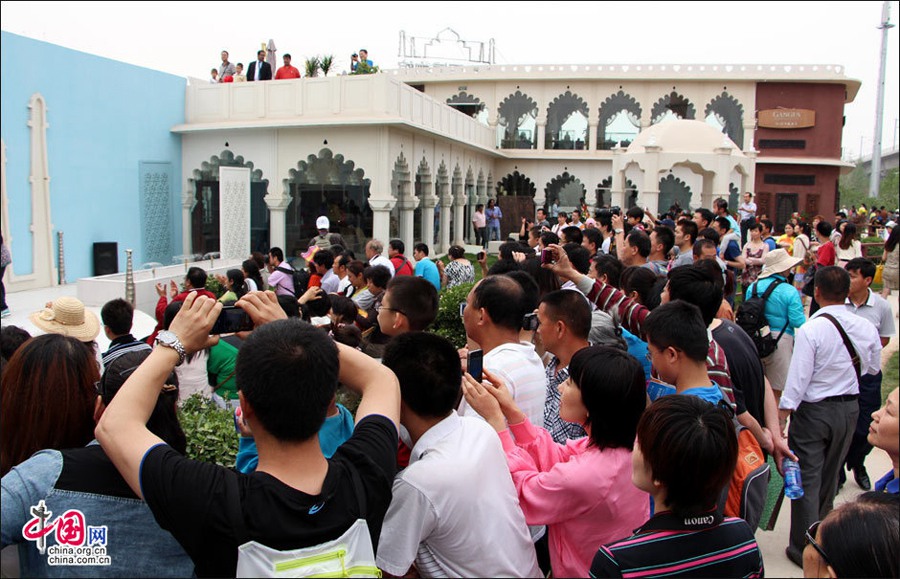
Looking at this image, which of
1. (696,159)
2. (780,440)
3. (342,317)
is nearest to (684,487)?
(780,440)

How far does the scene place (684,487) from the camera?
210 cm

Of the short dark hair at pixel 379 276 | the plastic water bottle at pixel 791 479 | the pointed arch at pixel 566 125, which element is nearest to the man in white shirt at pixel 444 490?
the plastic water bottle at pixel 791 479

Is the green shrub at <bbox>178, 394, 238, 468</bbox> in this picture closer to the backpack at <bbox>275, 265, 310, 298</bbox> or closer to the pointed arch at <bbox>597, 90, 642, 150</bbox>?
the backpack at <bbox>275, 265, 310, 298</bbox>

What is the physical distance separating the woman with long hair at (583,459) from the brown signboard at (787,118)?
1227 inches

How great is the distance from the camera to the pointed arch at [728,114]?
98.8 feet

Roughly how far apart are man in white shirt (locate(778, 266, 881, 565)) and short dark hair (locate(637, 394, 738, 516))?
8.26ft

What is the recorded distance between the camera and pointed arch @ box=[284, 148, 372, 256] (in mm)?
19859

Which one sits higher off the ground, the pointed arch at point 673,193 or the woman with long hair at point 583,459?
the pointed arch at point 673,193

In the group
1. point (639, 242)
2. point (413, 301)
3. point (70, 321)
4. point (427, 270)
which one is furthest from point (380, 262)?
point (413, 301)

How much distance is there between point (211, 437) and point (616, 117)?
30225 millimetres

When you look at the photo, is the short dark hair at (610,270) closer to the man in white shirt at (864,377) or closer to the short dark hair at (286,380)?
the man in white shirt at (864,377)

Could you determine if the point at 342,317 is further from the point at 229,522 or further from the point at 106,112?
the point at 106,112

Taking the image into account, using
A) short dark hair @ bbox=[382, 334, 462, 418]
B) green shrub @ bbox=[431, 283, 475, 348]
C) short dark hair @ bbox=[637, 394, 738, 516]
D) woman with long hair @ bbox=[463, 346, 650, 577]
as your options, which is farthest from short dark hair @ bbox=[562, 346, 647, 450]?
green shrub @ bbox=[431, 283, 475, 348]

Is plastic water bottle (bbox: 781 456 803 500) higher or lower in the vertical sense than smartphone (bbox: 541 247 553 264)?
lower
